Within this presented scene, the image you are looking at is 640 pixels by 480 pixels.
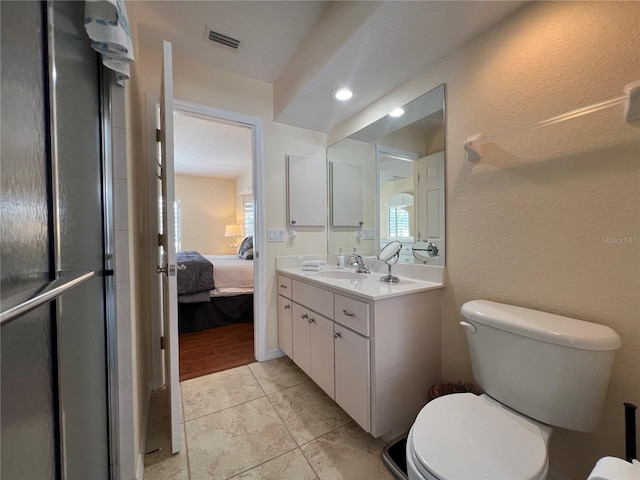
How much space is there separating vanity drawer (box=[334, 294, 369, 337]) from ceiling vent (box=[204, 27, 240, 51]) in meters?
1.80

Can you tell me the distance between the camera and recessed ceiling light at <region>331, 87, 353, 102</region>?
5.86 feet

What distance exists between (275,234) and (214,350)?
1258 millimetres

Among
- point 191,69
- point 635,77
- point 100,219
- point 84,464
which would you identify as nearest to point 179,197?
point 191,69

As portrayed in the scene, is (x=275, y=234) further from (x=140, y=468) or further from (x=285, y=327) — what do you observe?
(x=140, y=468)

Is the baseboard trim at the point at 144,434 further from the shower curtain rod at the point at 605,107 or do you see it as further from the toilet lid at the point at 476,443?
the shower curtain rod at the point at 605,107

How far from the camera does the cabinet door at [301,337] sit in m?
1.79

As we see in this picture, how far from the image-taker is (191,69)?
1.92 m

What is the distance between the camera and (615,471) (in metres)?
0.53

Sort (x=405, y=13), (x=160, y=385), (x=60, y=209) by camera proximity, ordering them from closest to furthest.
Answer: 1. (x=60, y=209)
2. (x=405, y=13)
3. (x=160, y=385)

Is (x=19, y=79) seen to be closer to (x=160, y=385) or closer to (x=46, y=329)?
(x=46, y=329)

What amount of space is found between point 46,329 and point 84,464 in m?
0.52

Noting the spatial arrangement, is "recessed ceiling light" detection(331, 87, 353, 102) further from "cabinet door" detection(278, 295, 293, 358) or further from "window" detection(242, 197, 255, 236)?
"window" detection(242, 197, 255, 236)

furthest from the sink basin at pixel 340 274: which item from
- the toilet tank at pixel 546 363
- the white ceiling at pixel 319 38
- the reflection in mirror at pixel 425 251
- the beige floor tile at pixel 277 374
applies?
the white ceiling at pixel 319 38

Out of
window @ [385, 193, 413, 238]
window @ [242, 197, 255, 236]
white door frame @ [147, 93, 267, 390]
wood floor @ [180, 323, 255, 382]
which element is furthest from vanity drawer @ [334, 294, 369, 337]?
window @ [242, 197, 255, 236]
